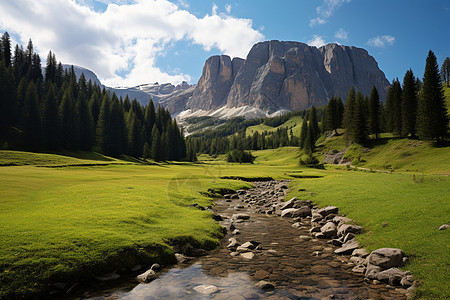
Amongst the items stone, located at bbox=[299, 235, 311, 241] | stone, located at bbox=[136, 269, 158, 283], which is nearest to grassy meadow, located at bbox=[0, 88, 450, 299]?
stone, located at bbox=[136, 269, 158, 283]

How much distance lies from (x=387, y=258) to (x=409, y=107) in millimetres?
89204

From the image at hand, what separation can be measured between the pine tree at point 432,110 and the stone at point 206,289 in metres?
80.4

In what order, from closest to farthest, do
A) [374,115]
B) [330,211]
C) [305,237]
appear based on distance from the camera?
[305,237]
[330,211]
[374,115]

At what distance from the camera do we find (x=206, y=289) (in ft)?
30.4

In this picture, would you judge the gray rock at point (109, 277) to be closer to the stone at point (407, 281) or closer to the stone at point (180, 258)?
the stone at point (180, 258)

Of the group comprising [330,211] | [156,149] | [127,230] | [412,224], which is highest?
A: [156,149]

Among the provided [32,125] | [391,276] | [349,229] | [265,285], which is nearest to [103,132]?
[32,125]

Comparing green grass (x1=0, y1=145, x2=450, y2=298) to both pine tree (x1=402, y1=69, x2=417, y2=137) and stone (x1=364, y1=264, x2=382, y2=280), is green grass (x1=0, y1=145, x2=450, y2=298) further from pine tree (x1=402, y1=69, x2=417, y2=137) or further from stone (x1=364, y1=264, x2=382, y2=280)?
pine tree (x1=402, y1=69, x2=417, y2=137)

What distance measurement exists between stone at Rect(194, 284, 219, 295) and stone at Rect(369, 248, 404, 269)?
24.1 ft

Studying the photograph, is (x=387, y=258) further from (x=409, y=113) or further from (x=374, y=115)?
(x=374, y=115)

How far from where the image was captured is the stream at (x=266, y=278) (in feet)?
29.0

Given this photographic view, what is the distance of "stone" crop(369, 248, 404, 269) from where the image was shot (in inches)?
401

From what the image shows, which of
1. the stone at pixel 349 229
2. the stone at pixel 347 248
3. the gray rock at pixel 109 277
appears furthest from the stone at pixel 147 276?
the stone at pixel 349 229

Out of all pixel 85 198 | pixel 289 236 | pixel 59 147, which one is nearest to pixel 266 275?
pixel 289 236
